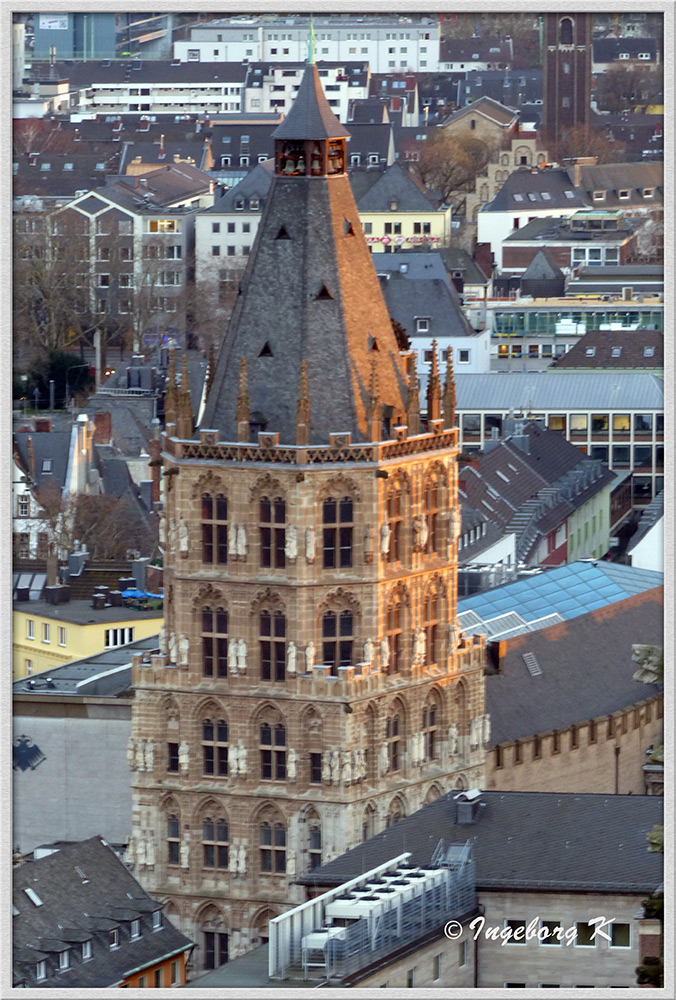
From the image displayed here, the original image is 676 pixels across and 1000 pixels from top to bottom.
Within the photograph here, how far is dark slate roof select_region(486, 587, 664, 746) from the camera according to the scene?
15225 cm

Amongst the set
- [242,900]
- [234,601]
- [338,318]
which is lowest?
A: [242,900]

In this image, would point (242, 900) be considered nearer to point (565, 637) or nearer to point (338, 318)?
point (338, 318)

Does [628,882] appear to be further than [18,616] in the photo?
No

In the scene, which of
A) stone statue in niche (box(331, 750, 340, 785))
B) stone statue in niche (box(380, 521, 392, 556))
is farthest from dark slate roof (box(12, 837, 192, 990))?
stone statue in niche (box(380, 521, 392, 556))

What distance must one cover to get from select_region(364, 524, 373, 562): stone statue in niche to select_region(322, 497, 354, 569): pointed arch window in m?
0.47

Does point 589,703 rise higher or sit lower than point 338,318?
lower

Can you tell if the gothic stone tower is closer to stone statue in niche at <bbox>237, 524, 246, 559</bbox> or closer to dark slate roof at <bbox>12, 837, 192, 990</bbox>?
stone statue in niche at <bbox>237, 524, 246, 559</bbox>

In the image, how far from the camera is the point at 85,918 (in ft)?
424

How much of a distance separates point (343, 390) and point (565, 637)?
3182 cm

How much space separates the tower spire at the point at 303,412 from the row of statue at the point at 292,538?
281 centimetres

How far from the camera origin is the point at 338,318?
134 metres

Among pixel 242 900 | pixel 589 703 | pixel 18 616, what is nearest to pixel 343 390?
pixel 242 900

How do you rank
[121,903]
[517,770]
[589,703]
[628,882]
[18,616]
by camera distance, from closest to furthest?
1. [628,882]
2. [121,903]
3. [517,770]
4. [589,703]
5. [18,616]

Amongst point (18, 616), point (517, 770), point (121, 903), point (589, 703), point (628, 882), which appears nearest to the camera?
point (628, 882)
